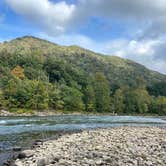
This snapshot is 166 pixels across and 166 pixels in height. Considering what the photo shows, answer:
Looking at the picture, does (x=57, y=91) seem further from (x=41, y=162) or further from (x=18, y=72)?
(x=41, y=162)

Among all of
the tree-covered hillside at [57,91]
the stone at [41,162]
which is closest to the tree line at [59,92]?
the tree-covered hillside at [57,91]

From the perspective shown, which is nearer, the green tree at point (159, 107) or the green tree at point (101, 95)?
the green tree at point (101, 95)

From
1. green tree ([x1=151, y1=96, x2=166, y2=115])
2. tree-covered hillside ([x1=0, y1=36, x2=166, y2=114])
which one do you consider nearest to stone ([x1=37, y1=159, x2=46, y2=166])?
tree-covered hillside ([x1=0, y1=36, x2=166, y2=114])

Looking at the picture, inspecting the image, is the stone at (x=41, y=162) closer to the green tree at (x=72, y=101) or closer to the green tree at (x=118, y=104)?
the green tree at (x=72, y=101)

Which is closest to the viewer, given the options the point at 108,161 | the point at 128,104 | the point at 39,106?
the point at 108,161

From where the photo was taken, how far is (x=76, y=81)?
185750 millimetres

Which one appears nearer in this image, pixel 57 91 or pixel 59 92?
pixel 57 91

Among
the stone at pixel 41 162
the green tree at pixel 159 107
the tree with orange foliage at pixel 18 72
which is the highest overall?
the tree with orange foliage at pixel 18 72

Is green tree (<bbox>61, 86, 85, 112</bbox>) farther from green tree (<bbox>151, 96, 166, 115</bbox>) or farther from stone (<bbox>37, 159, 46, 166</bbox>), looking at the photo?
stone (<bbox>37, 159, 46, 166</bbox>)

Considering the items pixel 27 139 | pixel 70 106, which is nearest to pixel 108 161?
pixel 27 139

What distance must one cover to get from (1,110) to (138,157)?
96489 millimetres

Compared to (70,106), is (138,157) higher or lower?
lower

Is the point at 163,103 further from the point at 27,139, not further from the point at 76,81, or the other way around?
the point at 27,139

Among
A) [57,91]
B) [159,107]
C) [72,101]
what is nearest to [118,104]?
[159,107]
